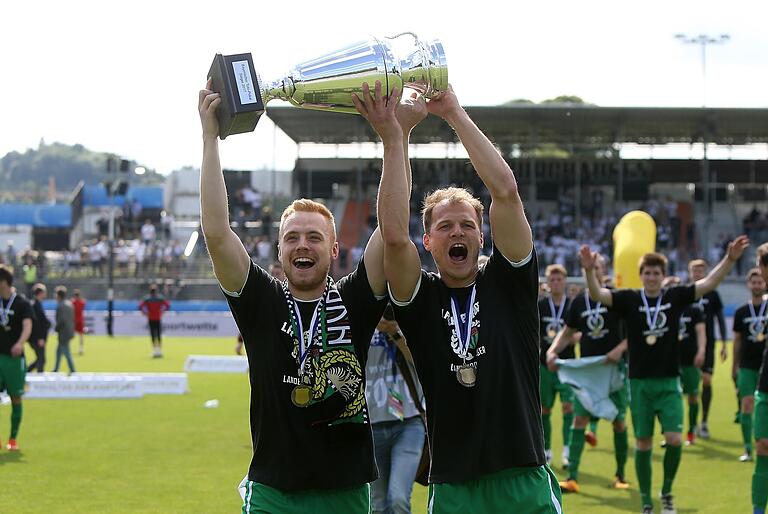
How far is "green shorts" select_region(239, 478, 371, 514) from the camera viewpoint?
15.6ft

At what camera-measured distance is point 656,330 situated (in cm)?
1091

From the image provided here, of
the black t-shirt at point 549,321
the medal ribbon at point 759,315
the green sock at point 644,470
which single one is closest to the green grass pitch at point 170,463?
the green sock at point 644,470

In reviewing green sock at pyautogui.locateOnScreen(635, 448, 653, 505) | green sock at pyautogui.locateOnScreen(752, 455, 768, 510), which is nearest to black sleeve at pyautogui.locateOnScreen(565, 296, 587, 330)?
green sock at pyautogui.locateOnScreen(635, 448, 653, 505)

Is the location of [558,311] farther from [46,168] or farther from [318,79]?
[46,168]

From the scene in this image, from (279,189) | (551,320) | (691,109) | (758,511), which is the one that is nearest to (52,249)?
(279,189)

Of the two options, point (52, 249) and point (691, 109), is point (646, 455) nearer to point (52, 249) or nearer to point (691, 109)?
point (691, 109)

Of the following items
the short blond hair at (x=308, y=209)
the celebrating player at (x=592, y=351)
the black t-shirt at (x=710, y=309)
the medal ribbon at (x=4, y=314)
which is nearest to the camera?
the short blond hair at (x=308, y=209)

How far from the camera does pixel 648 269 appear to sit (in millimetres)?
10797

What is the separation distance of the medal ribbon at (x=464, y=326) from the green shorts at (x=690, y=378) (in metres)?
11.4

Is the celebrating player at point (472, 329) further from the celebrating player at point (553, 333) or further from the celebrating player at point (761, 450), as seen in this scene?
the celebrating player at point (553, 333)

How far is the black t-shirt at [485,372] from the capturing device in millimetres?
4707

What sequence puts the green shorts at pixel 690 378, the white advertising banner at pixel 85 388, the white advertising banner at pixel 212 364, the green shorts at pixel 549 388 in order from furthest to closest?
the white advertising banner at pixel 212 364, the white advertising banner at pixel 85 388, the green shorts at pixel 690 378, the green shorts at pixel 549 388

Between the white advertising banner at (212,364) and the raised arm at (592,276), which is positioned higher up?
the raised arm at (592,276)

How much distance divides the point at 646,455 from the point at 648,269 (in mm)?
1727
